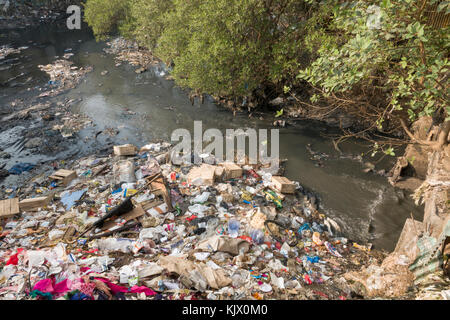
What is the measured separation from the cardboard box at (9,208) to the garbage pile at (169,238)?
0.02 metres

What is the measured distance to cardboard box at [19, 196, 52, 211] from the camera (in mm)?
5307

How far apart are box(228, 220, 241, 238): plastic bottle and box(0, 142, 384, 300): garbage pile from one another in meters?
0.02

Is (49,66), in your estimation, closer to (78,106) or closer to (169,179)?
(78,106)

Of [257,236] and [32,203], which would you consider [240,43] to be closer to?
[257,236]

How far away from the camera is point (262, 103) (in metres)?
11.1

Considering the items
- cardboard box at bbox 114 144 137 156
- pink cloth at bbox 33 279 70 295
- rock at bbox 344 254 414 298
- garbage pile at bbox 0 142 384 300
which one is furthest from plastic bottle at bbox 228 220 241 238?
cardboard box at bbox 114 144 137 156

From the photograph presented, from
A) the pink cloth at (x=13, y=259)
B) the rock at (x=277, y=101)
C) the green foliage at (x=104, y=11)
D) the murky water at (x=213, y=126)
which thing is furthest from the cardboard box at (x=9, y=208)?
the green foliage at (x=104, y=11)

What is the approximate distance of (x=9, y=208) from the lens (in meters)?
5.15

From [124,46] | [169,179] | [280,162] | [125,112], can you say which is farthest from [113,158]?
[124,46]

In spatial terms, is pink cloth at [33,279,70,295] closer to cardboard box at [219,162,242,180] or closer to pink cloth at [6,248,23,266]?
pink cloth at [6,248,23,266]

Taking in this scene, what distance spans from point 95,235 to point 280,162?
5305 mm

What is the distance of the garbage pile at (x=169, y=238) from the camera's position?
3559mm

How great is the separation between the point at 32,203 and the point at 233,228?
419 cm
